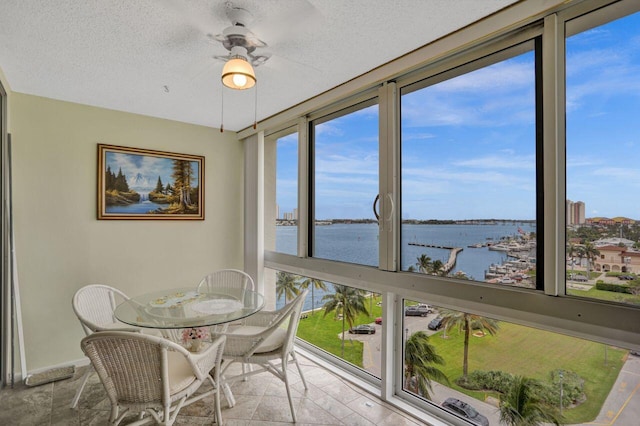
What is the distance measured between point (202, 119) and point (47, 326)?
2507 mm

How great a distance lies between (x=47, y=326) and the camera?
2984mm

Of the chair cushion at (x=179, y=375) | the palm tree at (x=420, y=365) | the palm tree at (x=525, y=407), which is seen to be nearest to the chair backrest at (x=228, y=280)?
the chair cushion at (x=179, y=375)

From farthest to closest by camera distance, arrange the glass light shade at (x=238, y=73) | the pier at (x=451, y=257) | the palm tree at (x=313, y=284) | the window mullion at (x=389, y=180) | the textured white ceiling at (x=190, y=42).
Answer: the palm tree at (x=313, y=284) < the window mullion at (x=389, y=180) < the pier at (x=451, y=257) < the glass light shade at (x=238, y=73) < the textured white ceiling at (x=190, y=42)

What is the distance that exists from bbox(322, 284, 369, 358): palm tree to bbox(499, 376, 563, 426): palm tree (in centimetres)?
119

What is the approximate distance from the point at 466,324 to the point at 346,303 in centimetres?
117

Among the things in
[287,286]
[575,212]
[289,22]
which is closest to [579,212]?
[575,212]

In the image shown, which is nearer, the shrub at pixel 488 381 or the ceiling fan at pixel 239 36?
the ceiling fan at pixel 239 36

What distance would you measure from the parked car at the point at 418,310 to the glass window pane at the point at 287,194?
142 cm

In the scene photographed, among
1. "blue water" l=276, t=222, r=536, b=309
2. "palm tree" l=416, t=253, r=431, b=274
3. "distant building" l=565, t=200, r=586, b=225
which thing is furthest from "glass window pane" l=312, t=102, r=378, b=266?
"distant building" l=565, t=200, r=586, b=225

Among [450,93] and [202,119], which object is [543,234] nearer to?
[450,93]

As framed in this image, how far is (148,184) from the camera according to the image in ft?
11.6

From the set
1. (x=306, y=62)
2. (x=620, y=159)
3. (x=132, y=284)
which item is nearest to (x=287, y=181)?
(x=306, y=62)

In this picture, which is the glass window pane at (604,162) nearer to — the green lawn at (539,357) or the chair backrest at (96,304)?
the green lawn at (539,357)

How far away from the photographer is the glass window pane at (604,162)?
1531 mm
